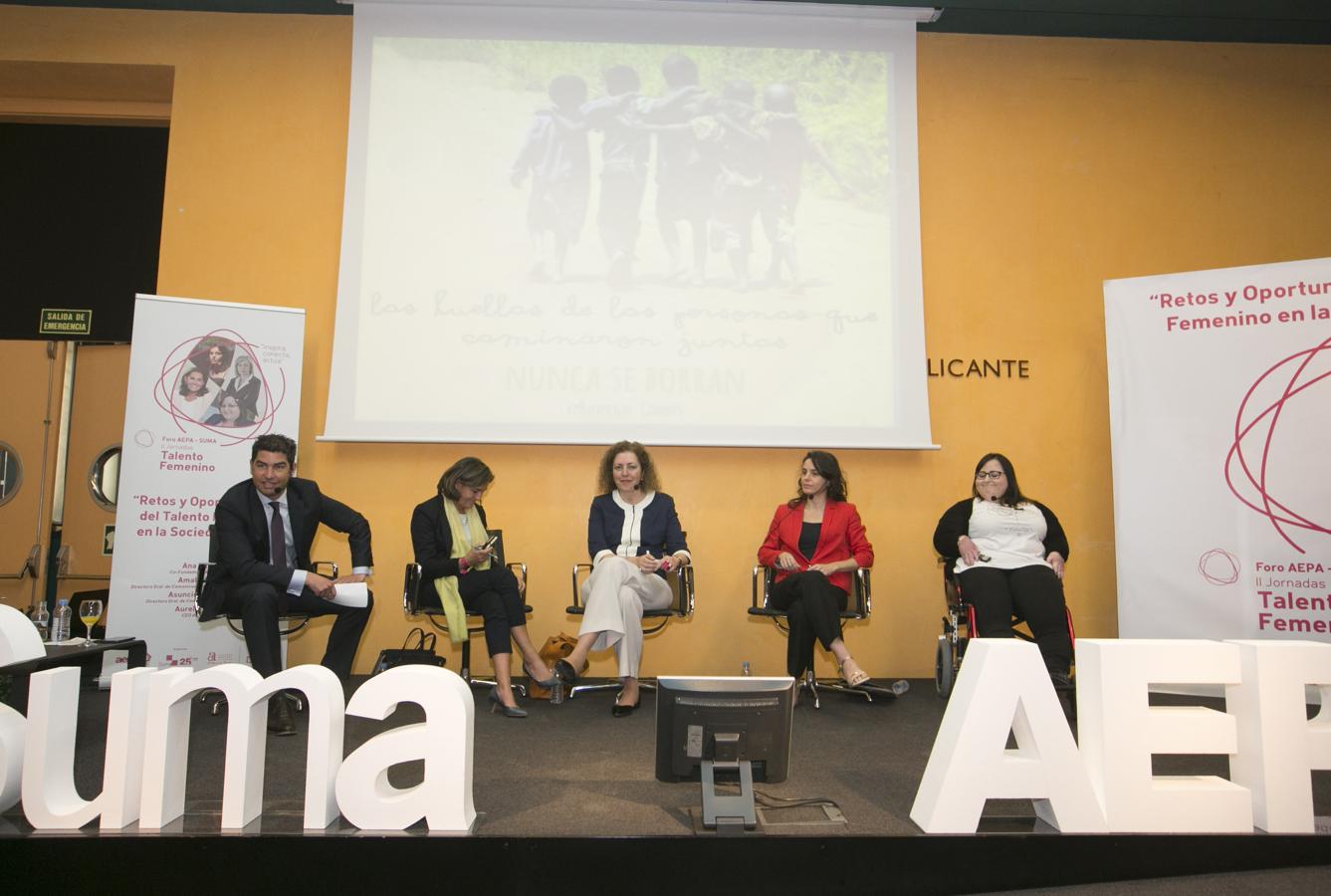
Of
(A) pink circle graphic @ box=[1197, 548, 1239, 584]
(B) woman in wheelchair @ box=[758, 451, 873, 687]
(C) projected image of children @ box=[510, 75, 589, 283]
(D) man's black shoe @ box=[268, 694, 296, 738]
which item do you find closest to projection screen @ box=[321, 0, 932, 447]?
(C) projected image of children @ box=[510, 75, 589, 283]

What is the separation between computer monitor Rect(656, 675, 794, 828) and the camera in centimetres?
225

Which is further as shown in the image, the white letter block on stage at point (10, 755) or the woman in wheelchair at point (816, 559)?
the woman in wheelchair at point (816, 559)

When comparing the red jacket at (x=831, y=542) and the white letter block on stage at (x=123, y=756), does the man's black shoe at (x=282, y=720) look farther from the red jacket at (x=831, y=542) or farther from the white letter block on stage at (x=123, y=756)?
the red jacket at (x=831, y=542)

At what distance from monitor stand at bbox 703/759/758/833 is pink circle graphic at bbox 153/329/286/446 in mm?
3176

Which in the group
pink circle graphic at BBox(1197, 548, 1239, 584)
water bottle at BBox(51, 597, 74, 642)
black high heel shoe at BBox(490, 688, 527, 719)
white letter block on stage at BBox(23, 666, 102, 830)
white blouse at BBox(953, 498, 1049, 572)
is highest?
white blouse at BBox(953, 498, 1049, 572)

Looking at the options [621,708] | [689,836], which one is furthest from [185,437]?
[689,836]

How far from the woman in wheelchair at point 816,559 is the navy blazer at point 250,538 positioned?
1.88 meters

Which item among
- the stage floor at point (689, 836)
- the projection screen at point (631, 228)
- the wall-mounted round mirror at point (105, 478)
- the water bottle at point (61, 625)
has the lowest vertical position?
the stage floor at point (689, 836)

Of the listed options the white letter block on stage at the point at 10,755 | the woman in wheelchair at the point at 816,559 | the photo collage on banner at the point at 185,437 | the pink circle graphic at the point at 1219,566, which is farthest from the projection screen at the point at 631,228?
the white letter block on stage at the point at 10,755

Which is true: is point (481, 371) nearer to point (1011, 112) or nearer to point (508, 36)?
point (508, 36)

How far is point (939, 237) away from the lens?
16.4ft

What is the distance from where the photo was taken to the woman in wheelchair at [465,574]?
12.6 ft

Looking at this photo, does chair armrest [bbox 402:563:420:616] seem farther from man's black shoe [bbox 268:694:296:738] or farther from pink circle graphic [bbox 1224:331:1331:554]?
pink circle graphic [bbox 1224:331:1331:554]

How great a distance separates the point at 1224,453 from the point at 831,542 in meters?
1.93
